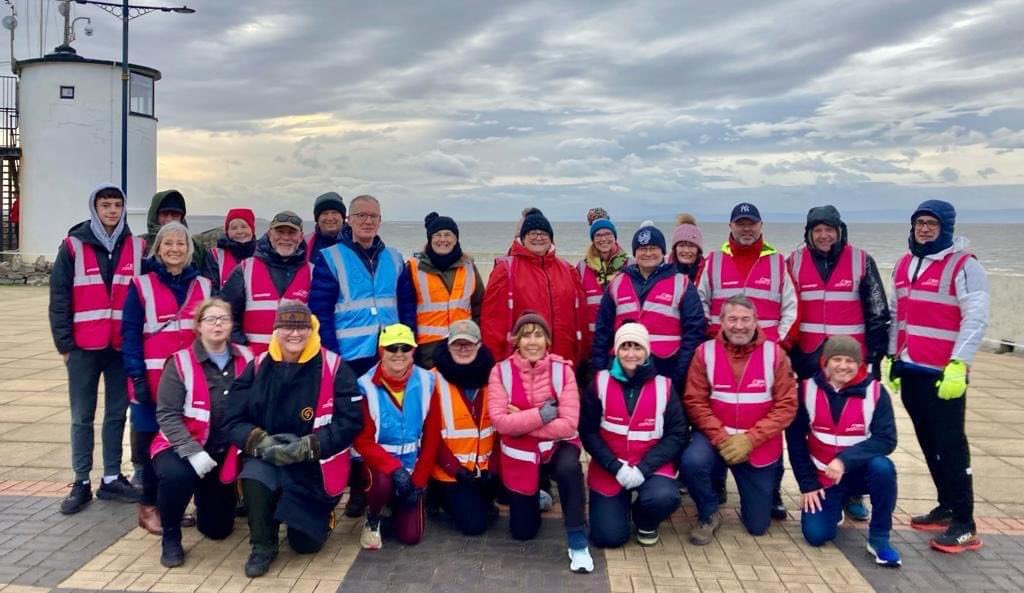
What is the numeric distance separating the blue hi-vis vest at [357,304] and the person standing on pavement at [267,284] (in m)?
0.22

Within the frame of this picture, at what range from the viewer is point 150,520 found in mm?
4301

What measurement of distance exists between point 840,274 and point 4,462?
6013 mm

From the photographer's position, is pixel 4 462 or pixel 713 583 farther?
pixel 4 462

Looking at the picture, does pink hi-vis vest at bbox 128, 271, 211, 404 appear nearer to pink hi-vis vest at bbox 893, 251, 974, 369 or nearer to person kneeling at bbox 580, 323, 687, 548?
person kneeling at bbox 580, 323, 687, 548

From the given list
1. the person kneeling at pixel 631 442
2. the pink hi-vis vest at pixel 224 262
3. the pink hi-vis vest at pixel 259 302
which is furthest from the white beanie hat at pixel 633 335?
the pink hi-vis vest at pixel 224 262

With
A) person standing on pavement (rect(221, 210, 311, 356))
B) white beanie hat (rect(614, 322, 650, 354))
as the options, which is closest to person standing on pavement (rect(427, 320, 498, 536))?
white beanie hat (rect(614, 322, 650, 354))

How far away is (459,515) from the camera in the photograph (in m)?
4.34

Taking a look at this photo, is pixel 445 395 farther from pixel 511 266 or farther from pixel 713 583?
pixel 713 583

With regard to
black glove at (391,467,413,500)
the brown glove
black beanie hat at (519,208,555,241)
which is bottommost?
black glove at (391,467,413,500)

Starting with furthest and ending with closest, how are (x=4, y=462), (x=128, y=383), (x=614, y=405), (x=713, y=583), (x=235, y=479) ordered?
(x=4, y=462) → (x=128, y=383) → (x=614, y=405) → (x=235, y=479) → (x=713, y=583)

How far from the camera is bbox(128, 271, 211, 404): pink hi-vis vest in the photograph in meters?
4.41

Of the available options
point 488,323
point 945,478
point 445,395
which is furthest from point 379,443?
point 945,478

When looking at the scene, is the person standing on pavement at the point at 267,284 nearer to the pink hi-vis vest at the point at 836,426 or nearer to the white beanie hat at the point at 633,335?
the white beanie hat at the point at 633,335

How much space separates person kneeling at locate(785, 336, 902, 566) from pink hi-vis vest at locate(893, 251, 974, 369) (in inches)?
12.5
